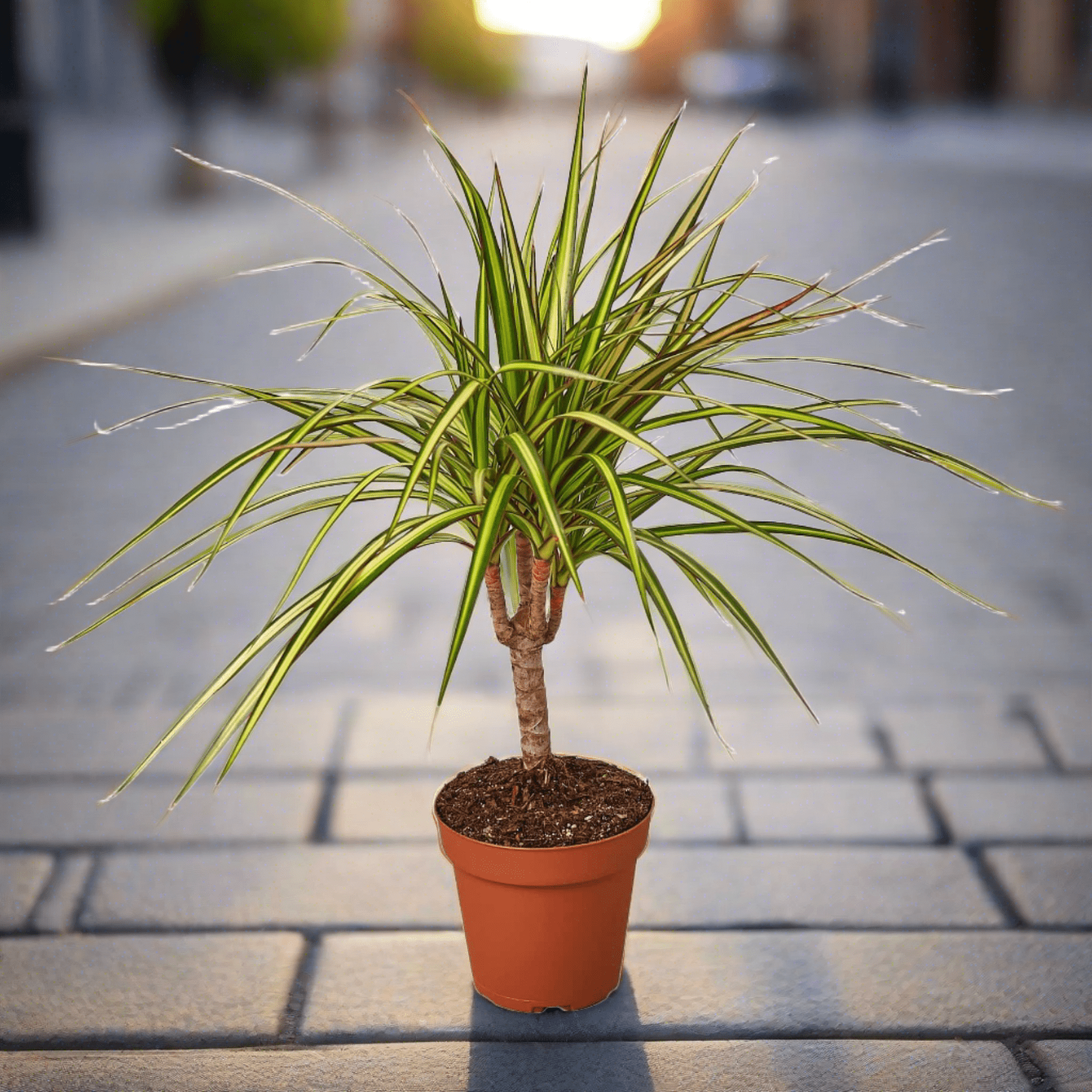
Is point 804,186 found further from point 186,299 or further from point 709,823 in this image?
point 709,823

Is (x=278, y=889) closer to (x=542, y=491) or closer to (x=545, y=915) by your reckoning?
(x=545, y=915)

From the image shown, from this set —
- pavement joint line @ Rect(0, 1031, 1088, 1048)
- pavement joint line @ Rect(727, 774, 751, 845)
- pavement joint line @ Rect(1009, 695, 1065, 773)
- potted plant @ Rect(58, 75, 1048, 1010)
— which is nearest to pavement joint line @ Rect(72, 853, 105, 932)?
pavement joint line @ Rect(0, 1031, 1088, 1048)

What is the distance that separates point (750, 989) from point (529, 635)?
2.04 feet

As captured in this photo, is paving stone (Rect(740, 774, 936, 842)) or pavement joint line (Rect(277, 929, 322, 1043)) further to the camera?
paving stone (Rect(740, 774, 936, 842))

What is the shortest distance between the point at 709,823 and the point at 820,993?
0.55m

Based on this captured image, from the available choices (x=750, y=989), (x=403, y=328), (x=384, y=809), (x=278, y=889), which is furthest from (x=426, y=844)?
(x=403, y=328)

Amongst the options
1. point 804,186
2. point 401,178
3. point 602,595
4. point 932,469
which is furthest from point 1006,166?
point 602,595

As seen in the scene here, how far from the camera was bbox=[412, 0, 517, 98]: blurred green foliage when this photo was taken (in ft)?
151

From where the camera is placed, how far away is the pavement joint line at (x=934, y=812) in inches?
98.0

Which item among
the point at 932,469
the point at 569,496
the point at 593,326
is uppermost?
the point at 593,326

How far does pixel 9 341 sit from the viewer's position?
688 cm

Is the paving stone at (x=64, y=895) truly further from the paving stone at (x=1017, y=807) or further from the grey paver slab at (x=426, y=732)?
the paving stone at (x=1017, y=807)

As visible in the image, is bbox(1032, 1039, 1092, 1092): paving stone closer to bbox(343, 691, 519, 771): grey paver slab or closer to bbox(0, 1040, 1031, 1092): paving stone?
bbox(0, 1040, 1031, 1092): paving stone

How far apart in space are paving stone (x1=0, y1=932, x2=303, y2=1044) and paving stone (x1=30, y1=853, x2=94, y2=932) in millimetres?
43
